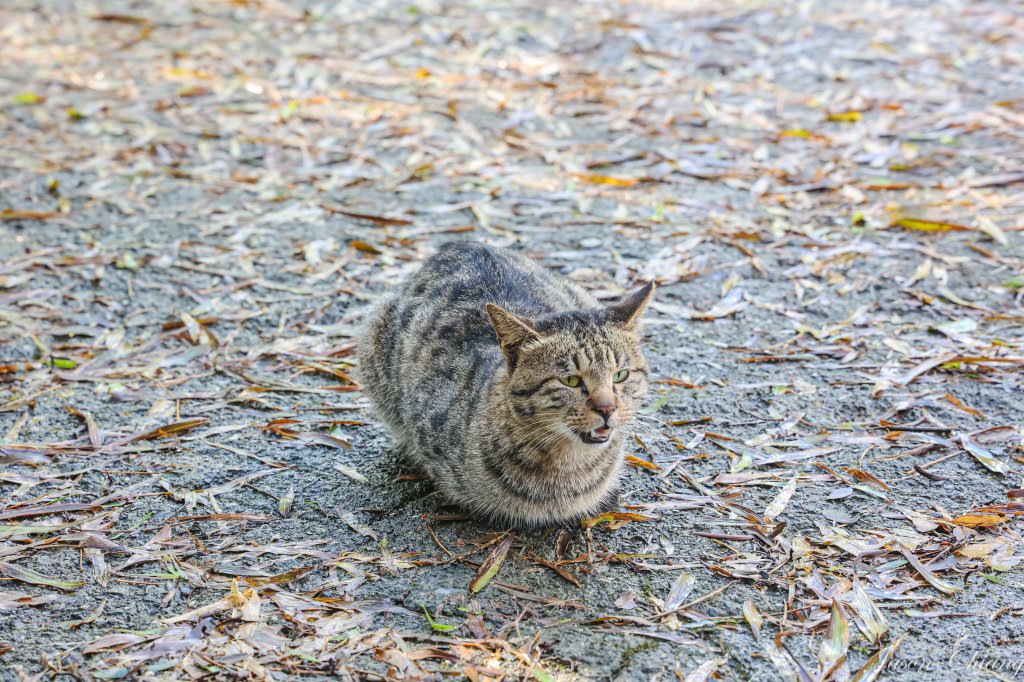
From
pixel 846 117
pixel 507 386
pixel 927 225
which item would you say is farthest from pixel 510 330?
pixel 846 117

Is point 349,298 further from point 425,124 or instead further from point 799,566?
point 799,566

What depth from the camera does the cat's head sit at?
397 cm

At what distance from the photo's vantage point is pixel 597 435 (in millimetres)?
3957

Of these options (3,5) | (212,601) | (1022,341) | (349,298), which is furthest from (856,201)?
(3,5)

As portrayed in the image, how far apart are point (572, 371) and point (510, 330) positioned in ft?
0.98

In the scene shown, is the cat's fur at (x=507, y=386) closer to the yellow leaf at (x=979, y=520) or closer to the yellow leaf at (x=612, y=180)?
the yellow leaf at (x=979, y=520)

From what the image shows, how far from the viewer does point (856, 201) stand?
7207mm

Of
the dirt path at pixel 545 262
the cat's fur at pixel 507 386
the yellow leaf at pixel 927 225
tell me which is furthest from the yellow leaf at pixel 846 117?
the cat's fur at pixel 507 386

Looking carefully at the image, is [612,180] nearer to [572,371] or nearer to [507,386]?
[507,386]

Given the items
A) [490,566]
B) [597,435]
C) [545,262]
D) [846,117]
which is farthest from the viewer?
[846,117]

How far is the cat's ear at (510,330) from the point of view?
3.96 metres

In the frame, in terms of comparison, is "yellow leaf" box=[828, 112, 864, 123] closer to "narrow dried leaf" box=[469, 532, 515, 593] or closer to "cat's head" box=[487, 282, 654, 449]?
"cat's head" box=[487, 282, 654, 449]

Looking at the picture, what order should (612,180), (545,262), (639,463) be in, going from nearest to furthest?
(639,463), (545,262), (612,180)

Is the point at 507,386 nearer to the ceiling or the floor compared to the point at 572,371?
nearer to the floor
